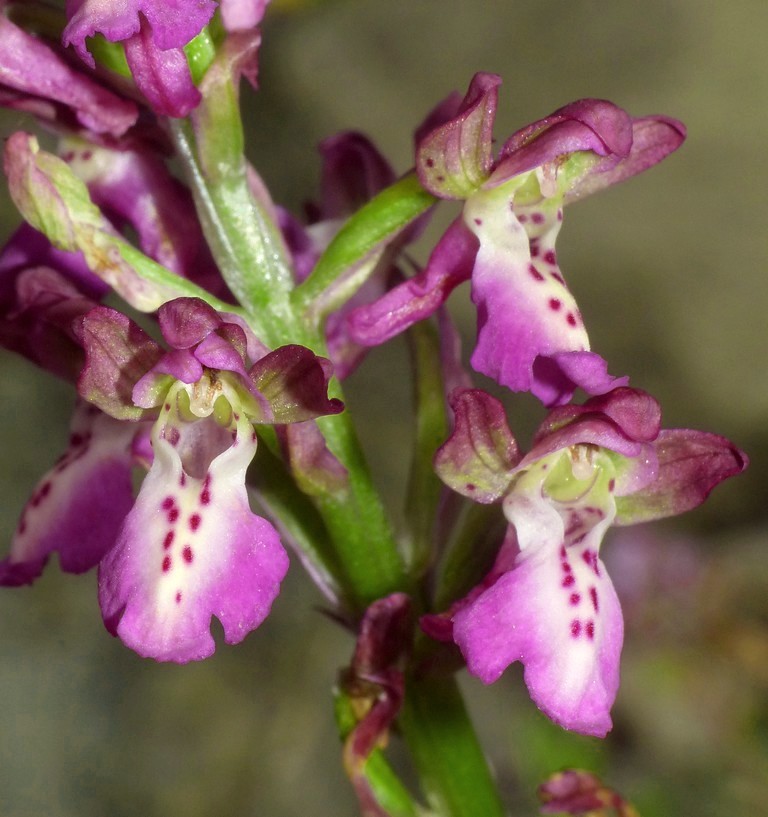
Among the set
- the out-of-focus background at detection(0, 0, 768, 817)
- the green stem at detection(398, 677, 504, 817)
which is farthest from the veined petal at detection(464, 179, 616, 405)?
the out-of-focus background at detection(0, 0, 768, 817)

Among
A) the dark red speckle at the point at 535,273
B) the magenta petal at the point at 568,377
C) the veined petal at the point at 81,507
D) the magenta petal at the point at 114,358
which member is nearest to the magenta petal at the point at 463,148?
the dark red speckle at the point at 535,273

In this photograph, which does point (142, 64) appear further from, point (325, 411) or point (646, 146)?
point (646, 146)

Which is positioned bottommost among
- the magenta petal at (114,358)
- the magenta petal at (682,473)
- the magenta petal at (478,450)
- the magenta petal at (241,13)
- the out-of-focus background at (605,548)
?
the out-of-focus background at (605,548)

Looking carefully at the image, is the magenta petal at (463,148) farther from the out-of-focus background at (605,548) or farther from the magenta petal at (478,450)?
the out-of-focus background at (605,548)

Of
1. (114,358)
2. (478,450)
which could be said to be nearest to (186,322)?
(114,358)

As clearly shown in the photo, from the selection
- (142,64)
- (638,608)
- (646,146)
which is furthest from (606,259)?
(142,64)
